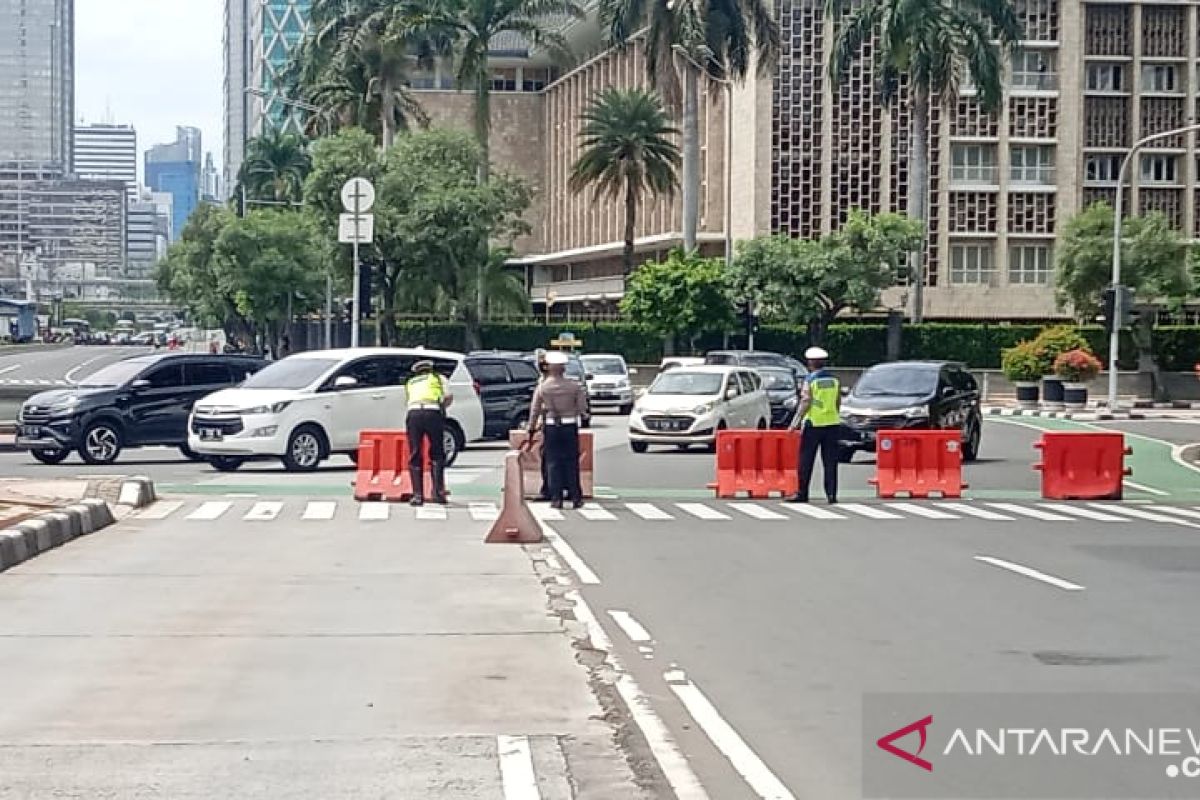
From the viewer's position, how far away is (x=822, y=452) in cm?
2227

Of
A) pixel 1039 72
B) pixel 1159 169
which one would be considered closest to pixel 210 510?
pixel 1039 72

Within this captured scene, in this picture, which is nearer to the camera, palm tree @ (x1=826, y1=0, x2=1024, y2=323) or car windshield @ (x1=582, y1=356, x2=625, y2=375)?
car windshield @ (x1=582, y1=356, x2=625, y2=375)

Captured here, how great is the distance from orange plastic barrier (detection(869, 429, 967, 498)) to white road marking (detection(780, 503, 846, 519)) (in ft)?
6.41

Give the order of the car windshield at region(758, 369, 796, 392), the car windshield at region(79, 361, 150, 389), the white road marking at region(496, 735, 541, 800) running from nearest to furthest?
A: 1. the white road marking at region(496, 735, 541, 800)
2. the car windshield at region(79, 361, 150, 389)
3. the car windshield at region(758, 369, 796, 392)

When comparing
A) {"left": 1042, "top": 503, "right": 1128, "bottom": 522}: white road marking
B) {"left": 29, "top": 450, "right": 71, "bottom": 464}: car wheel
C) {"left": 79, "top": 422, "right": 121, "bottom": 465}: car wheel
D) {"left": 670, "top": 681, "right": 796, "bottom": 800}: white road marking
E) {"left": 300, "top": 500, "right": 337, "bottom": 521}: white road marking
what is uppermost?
{"left": 79, "top": 422, "right": 121, "bottom": 465}: car wheel

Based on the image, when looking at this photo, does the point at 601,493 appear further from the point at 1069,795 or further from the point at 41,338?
the point at 41,338

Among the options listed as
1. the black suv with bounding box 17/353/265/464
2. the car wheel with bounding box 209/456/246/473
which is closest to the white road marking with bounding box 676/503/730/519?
the car wheel with bounding box 209/456/246/473

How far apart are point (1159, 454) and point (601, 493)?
1495 centimetres

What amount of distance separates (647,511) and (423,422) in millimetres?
2895

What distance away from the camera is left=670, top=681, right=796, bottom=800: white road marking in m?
7.43

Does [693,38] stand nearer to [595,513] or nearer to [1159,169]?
[1159,169]

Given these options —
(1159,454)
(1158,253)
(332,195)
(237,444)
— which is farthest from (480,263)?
(237,444)

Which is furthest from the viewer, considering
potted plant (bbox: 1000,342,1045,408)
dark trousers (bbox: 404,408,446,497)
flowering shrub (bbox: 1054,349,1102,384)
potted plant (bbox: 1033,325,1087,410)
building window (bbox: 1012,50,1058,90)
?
building window (bbox: 1012,50,1058,90)

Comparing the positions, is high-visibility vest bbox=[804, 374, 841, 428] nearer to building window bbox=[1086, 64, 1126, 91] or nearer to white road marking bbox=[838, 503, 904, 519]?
white road marking bbox=[838, 503, 904, 519]
